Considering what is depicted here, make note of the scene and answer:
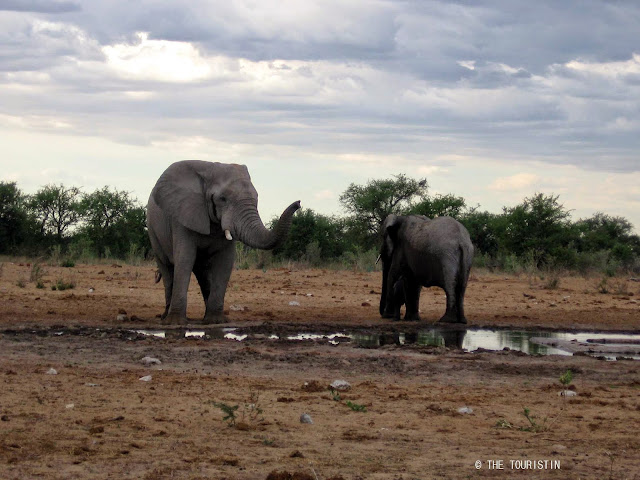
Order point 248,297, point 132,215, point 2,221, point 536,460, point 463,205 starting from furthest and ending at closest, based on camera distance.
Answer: point 463,205 → point 132,215 → point 2,221 → point 248,297 → point 536,460

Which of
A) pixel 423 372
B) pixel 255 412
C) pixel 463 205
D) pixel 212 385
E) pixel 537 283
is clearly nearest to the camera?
pixel 255 412

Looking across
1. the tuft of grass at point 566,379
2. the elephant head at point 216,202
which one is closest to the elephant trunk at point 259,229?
the elephant head at point 216,202

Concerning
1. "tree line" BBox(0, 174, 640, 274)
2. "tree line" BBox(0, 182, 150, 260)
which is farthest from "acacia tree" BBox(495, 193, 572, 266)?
"tree line" BBox(0, 182, 150, 260)

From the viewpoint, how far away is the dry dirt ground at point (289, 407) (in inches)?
212

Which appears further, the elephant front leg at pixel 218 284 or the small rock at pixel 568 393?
the elephant front leg at pixel 218 284

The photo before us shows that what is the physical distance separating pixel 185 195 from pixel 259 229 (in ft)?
5.27

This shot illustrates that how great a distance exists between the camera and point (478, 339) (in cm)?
1273

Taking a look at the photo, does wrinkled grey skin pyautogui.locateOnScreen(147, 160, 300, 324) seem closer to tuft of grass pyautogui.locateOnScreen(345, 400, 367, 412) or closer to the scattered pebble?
tuft of grass pyautogui.locateOnScreen(345, 400, 367, 412)

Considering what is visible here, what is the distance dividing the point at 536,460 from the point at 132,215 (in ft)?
109

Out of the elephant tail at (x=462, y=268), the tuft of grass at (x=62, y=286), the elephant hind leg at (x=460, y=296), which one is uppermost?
the elephant tail at (x=462, y=268)

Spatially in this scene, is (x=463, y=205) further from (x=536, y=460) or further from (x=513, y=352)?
(x=536, y=460)

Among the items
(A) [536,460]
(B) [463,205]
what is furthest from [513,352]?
(B) [463,205]

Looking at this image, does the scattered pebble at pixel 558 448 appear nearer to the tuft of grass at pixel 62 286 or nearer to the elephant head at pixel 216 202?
the elephant head at pixel 216 202

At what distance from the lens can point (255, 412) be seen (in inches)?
268
